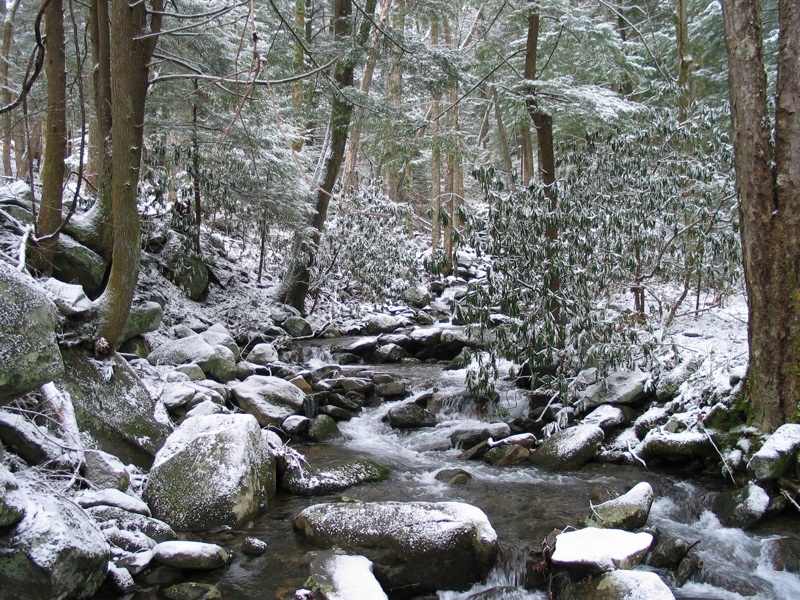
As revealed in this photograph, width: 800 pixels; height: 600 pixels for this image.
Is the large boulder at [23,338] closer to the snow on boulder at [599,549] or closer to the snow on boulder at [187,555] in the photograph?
the snow on boulder at [187,555]

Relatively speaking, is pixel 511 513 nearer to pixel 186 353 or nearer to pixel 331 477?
pixel 331 477

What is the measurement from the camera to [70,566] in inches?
132

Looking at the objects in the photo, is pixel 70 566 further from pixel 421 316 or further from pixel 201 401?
pixel 421 316

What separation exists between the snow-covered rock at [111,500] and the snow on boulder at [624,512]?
3.77m

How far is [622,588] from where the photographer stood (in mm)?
3648

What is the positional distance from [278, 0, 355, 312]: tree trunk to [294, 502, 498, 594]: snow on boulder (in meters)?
8.22

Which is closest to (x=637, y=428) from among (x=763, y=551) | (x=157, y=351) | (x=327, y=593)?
(x=763, y=551)

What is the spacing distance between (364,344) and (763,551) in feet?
27.5

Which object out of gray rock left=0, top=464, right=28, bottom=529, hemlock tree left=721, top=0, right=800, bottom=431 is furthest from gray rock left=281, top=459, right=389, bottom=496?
hemlock tree left=721, top=0, right=800, bottom=431

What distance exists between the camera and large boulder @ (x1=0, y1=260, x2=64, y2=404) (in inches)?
132

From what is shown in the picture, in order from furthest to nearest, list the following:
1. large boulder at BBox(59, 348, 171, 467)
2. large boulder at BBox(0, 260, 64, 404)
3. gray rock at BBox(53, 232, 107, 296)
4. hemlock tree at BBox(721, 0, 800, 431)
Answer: gray rock at BBox(53, 232, 107, 296) < large boulder at BBox(59, 348, 171, 467) < hemlock tree at BBox(721, 0, 800, 431) < large boulder at BBox(0, 260, 64, 404)

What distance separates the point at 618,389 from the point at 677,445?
1.33 meters

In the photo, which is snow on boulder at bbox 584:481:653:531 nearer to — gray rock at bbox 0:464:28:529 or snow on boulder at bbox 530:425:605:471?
snow on boulder at bbox 530:425:605:471

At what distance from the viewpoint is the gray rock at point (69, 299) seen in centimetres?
588
